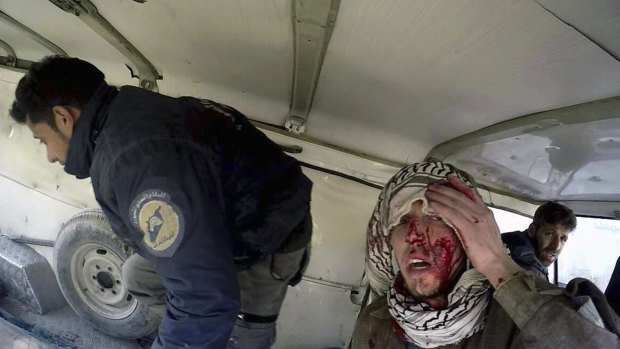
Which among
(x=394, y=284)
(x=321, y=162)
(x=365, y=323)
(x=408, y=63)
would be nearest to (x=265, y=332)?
(x=365, y=323)

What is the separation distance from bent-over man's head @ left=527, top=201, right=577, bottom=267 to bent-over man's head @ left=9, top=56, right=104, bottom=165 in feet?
9.99

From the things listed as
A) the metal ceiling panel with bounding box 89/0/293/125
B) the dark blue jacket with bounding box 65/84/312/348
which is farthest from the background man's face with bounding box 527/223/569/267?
the dark blue jacket with bounding box 65/84/312/348

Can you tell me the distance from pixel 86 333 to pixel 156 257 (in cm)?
237

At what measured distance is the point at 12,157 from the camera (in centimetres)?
329

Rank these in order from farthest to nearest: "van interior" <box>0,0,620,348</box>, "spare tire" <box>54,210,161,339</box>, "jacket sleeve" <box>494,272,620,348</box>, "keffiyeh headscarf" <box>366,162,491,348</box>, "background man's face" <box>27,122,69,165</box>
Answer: "spare tire" <box>54,210,161,339</box>, "background man's face" <box>27,122,69,165</box>, "keffiyeh headscarf" <box>366,162,491,348</box>, "van interior" <box>0,0,620,348</box>, "jacket sleeve" <box>494,272,620,348</box>

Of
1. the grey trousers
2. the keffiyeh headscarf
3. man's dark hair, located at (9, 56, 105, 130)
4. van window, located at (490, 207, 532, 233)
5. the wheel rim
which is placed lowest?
the wheel rim

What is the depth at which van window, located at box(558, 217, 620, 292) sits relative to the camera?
10.8ft

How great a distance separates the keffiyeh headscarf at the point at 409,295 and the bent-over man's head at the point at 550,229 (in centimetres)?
182

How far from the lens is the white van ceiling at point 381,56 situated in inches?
44.9

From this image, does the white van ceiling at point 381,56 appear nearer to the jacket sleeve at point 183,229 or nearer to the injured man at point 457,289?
the injured man at point 457,289

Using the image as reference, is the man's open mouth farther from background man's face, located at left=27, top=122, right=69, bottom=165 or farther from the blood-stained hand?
background man's face, located at left=27, top=122, right=69, bottom=165

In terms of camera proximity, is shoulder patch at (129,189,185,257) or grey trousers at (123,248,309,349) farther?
grey trousers at (123,248,309,349)

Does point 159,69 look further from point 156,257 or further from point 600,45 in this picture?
point 600,45

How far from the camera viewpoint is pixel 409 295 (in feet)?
5.28
